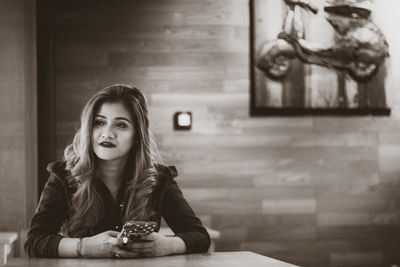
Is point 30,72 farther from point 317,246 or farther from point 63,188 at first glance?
point 317,246

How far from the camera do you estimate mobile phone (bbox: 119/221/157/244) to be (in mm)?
2051

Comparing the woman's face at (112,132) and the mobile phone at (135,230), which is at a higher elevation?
the woman's face at (112,132)

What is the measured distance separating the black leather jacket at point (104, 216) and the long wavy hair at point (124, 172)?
3 cm

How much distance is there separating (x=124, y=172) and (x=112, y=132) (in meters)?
0.21

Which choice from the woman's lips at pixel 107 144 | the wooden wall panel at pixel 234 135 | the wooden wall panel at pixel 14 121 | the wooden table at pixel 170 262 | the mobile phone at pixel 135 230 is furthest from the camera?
the wooden wall panel at pixel 234 135

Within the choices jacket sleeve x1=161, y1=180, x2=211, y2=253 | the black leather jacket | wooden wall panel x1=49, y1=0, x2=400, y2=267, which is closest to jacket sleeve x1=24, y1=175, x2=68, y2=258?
the black leather jacket

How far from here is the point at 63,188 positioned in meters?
2.40

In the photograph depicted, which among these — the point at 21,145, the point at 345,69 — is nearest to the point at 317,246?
the point at 345,69

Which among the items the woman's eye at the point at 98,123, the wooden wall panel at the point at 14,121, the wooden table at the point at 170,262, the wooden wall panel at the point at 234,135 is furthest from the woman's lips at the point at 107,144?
the wooden wall panel at the point at 234,135

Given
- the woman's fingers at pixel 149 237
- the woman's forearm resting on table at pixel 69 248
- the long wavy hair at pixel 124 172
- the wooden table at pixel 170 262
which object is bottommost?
the wooden table at pixel 170 262

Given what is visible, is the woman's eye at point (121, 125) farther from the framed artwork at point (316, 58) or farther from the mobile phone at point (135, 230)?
the framed artwork at point (316, 58)

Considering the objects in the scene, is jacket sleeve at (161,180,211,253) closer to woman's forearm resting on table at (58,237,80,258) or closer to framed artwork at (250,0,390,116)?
woman's forearm resting on table at (58,237,80,258)

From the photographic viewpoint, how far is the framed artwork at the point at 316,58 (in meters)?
4.56

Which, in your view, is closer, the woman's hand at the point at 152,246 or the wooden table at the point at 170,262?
the wooden table at the point at 170,262
